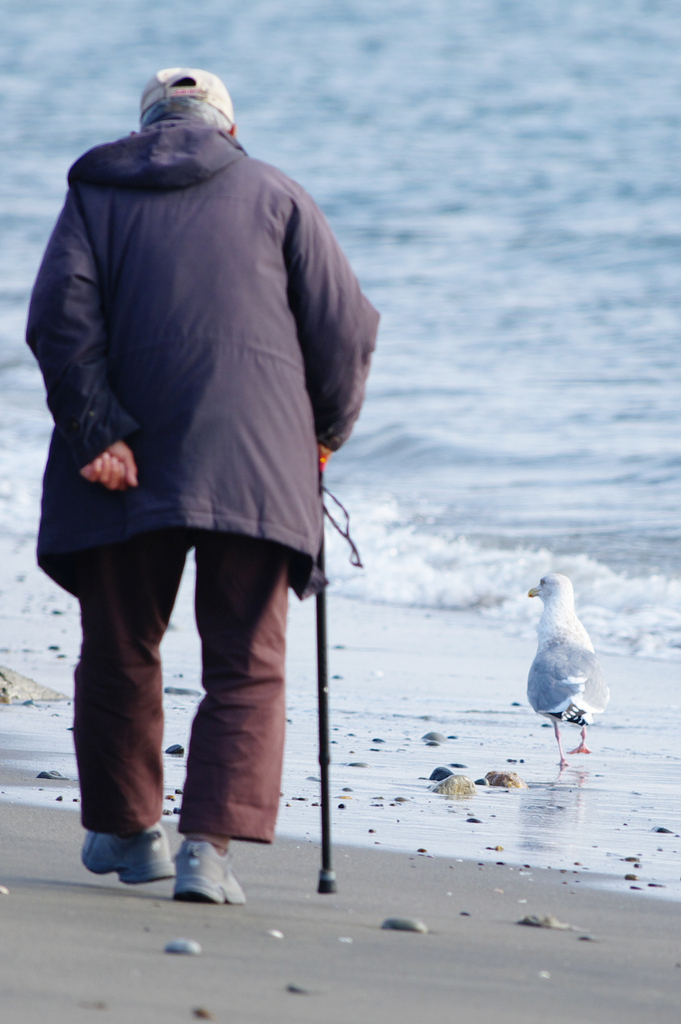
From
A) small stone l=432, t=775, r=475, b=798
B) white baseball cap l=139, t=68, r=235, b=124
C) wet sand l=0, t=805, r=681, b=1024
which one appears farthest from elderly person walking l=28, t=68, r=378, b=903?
small stone l=432, t=775, r=475, b=798

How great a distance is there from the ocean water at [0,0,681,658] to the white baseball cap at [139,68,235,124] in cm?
557

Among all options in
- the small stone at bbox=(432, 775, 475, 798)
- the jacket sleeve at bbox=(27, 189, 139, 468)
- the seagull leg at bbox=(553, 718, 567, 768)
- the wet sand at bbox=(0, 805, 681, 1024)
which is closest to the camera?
the wet sand at bbox=(0, 805, 681, 1024)

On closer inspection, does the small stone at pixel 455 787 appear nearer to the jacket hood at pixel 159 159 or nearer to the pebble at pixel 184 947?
the pebble at pixel 184 947

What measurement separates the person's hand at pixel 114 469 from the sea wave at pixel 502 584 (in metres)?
5.49

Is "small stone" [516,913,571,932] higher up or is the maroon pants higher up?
the maroon pants

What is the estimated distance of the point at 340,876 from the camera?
3359 mm

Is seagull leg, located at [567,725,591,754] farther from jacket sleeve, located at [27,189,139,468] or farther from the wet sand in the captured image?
jacket sleeve, located at [27,189,139,468]

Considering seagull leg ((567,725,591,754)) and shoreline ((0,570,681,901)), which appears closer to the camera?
shoreline ((0,570,681,901))

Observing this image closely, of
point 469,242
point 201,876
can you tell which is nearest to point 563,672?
point 201,876

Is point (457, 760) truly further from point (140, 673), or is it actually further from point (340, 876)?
point (140, 673)

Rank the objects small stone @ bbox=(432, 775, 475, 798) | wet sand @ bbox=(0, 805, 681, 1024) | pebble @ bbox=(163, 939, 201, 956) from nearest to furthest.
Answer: wet sand @ bbox=(0, 805, 681, 1024), pebble @ bbox=(163, 939, 201, 956), small stone @ bbox=(432, 775, 475, 798)

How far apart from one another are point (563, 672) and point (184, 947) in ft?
11.0

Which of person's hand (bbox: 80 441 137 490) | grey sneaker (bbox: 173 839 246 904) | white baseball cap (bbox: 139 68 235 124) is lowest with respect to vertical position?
grey sneaker (bbox: 173 839 246 904)

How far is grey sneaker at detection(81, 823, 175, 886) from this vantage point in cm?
304
